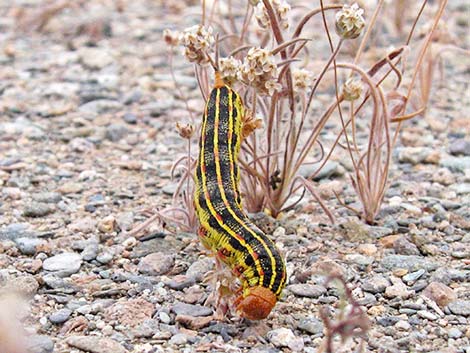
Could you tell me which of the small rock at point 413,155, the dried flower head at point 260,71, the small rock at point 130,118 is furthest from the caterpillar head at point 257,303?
the small rock at point 130,118

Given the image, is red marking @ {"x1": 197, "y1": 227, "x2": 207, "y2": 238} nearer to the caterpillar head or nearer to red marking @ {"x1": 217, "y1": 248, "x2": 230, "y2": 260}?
red marking @ {"x1": 217, "y1": 248, "x2": 230, "y2": 260}

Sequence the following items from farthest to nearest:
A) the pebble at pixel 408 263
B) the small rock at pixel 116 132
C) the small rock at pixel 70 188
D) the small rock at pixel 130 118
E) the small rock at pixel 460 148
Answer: the small rock at pixel 130 118 → the small rock at pixel 116 132 → the small rock at pixel 460 148 → the small rock at pixel 70 188 → the pebble at pixel 408 263

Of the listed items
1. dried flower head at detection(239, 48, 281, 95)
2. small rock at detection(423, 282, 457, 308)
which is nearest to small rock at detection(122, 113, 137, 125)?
dried flower head at detection(239, 48, 281, 95)

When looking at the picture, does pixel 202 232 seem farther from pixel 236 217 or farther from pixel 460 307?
pixel 460 307

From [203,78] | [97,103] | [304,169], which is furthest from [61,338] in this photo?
[97,103]

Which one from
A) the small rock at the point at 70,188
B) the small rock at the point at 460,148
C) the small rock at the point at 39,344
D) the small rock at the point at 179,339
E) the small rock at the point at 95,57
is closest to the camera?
the small rock at the point at 39,344

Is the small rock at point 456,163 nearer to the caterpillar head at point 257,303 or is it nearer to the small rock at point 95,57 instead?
the caterpillar head at point 257,303
